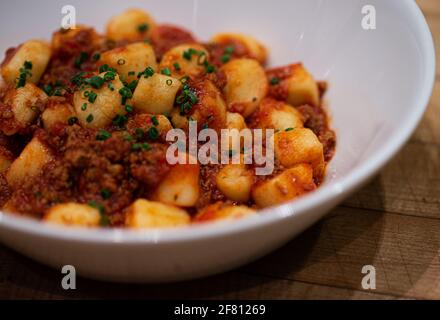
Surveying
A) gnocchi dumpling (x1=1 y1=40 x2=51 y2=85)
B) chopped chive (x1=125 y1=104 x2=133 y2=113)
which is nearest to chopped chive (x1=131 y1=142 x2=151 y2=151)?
chopped chive (x1=125 y1=104 x2=133 y2=113)

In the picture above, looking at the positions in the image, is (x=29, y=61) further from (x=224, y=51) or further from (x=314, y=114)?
(x=314, y=114)

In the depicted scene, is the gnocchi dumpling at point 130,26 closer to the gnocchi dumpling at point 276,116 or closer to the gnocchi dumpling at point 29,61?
the gnocchi dumpling at point 29,61

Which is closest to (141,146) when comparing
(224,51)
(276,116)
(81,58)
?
(276,116)

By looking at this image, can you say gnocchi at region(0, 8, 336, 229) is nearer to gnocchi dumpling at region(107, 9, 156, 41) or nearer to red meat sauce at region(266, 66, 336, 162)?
red meat sauce at region(266, 66, 336, 162)

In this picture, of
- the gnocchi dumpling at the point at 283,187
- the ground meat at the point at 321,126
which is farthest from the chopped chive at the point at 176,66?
the gnocchi dumpling at the point at 283,187

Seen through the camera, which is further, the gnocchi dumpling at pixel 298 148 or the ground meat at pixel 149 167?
the gnocchi dumpling at pixel 298 148

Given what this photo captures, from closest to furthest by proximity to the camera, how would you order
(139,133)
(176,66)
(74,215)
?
(74,215), (139,133), (176,66)

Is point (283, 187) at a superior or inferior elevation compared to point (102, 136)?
inferior
